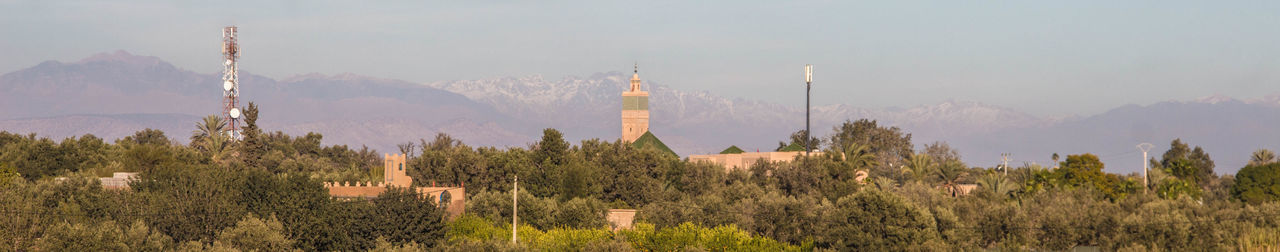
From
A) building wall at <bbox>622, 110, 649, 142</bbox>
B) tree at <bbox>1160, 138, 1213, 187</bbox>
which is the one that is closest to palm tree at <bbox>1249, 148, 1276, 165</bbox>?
tree at <bbox>1160, 138, 1213, 187</bbox>

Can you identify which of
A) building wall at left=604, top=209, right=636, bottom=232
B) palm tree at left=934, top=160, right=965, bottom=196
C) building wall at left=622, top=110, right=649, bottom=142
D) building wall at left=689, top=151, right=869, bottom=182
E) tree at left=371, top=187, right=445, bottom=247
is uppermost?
building wall at left=622, top=110, right=649, bottom=142

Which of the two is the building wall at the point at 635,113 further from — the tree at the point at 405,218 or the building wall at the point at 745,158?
the tree at the point at 405,218

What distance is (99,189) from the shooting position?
Result: 62.6 m

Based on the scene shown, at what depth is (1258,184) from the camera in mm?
98438

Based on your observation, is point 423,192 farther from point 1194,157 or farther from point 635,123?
point 1194,157

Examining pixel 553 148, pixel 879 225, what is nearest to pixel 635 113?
pixel 553 148

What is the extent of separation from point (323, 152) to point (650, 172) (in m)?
77.0

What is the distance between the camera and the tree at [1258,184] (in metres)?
97.2

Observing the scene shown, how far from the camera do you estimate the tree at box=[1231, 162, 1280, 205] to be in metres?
97.2

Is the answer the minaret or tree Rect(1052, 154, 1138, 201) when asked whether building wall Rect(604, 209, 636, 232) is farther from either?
the minaret

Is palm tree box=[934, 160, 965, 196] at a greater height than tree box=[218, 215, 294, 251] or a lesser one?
greater

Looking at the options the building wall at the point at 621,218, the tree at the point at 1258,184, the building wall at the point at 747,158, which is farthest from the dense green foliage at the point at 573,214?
the tree at the point at 1258,184

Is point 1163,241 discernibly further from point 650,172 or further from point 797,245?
point 650,172

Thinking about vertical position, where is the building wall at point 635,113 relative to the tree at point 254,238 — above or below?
above
